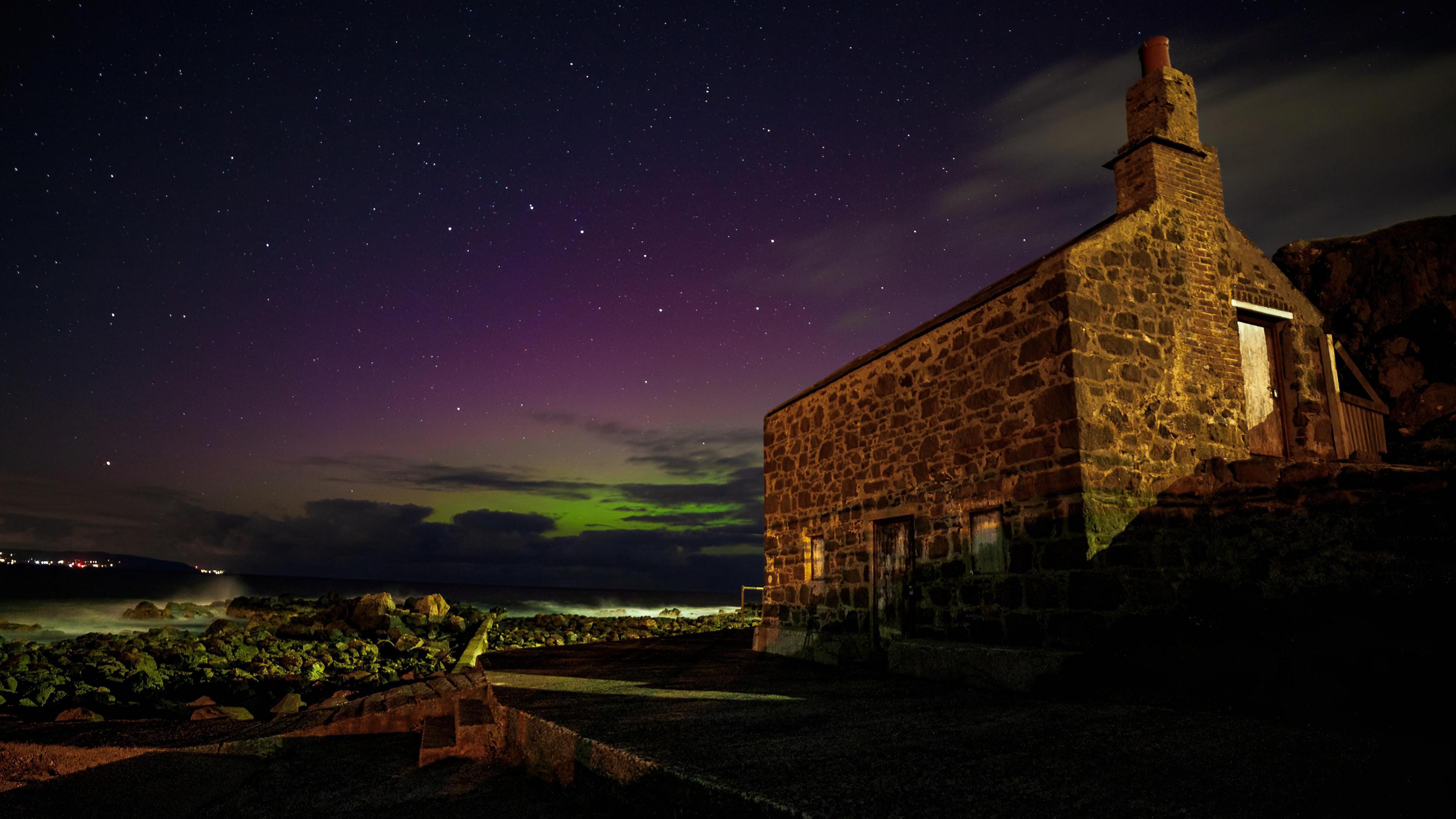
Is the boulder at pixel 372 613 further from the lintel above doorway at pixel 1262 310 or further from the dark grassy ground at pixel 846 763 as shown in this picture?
the lintel above doorway at pixel 1262 310

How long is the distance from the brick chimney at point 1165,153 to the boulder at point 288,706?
1145 centimetres

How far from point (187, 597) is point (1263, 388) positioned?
8089 centimetres

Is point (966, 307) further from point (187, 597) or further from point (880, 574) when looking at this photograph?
point (187, 597)

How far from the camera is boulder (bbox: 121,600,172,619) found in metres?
36.2

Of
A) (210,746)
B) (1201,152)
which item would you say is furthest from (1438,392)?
(210,746)

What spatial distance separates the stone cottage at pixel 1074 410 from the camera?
6.96 m

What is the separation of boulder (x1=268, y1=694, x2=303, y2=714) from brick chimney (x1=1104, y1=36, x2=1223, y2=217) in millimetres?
11452

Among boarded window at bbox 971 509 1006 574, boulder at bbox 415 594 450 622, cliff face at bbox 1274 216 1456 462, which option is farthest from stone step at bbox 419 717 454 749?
cliff face at bbox 1274 216 1456 462

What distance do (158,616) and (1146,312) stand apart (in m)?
45.0

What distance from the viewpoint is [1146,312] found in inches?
297

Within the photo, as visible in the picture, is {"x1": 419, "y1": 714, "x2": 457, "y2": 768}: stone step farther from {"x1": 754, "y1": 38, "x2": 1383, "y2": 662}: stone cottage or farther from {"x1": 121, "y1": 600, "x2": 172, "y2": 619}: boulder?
{"x1": 121, "y1": 600, "x2": 172, "y2": 619}: boulder

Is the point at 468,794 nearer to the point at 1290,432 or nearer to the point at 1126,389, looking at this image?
the point at 1126,389

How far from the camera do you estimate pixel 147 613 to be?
1448 inches

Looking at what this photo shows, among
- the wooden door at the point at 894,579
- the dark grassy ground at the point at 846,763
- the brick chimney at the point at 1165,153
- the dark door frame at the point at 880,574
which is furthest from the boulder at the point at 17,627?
the brick chimney at the point at 1165,153
